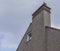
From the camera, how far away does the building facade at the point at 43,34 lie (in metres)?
13.8

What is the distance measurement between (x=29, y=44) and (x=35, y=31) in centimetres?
167

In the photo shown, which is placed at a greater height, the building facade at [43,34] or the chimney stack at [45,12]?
the chimney stack at [45,12]

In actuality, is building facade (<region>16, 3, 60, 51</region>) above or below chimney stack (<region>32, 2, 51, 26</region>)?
below

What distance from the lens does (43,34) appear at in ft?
49.0

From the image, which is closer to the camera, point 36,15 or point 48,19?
point 48,19

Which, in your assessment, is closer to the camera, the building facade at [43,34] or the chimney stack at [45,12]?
the building facade at [43,34]

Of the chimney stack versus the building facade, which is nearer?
the building facade

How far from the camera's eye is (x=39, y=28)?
51.7ft

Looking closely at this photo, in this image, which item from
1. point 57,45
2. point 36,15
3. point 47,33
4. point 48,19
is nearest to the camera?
point 57,45

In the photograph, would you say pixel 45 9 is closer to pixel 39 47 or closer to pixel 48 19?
pixel 48 19

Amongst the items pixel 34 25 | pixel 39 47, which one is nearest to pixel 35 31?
pixel 34 25

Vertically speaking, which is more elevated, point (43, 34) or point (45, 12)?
point (45, 12)

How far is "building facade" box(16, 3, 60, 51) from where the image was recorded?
45.4 feet

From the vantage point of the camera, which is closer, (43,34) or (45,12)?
(43,34)
